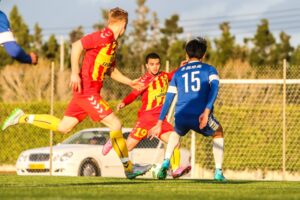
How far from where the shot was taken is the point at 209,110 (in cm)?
1273

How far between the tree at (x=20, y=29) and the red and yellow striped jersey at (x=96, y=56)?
1897 inches

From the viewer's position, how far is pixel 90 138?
75.8 ft

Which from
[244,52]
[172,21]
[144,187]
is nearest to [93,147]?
[144,187]

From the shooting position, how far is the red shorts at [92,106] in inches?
517

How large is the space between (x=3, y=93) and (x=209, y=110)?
31.5 m

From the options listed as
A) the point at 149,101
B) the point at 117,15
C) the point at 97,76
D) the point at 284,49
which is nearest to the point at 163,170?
the point at 97,76

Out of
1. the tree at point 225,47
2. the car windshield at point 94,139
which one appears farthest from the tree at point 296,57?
the car windshield at point 94,139

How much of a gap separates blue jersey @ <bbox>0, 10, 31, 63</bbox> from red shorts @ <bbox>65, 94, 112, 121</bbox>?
2.51 meters

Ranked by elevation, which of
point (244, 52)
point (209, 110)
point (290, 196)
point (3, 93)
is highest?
point (244, 52)

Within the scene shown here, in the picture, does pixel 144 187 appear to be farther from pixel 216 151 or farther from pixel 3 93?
pixel 3 93

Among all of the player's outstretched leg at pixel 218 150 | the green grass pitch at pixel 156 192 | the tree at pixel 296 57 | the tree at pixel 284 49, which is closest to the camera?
the green grass pitch at pixel 156 192

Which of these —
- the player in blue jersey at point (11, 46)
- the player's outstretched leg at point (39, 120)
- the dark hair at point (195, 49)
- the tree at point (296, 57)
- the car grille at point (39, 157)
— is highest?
the tree at point (296, 57)

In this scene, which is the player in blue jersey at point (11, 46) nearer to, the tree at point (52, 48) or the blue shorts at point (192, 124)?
the blue shorts at point (192, 124)

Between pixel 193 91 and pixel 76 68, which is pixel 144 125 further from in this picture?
pixel 76 68
